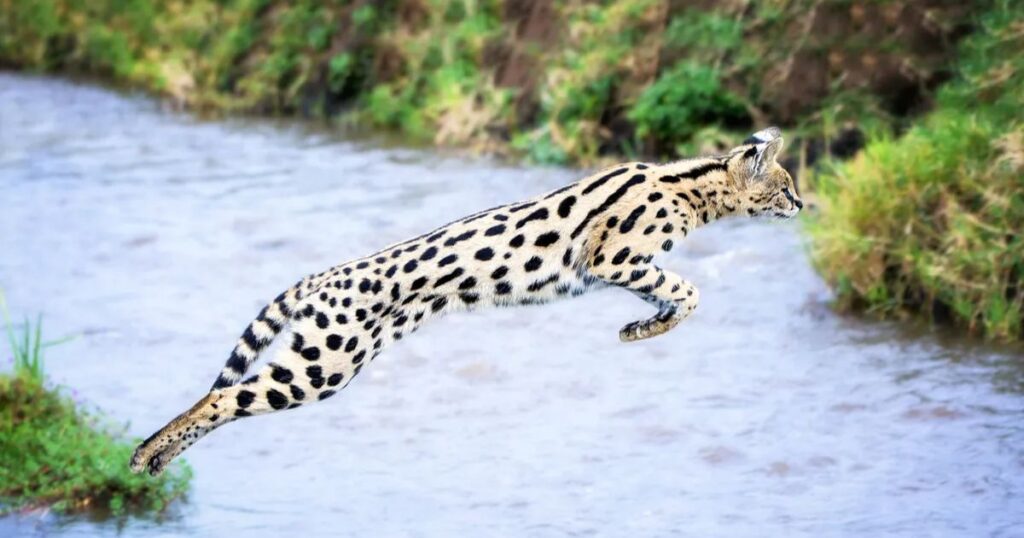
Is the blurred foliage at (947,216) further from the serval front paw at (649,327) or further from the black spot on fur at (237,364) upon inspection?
the black spot on fur at (237,364)

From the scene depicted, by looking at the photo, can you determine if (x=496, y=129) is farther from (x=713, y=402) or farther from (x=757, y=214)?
(x=757, y=214)

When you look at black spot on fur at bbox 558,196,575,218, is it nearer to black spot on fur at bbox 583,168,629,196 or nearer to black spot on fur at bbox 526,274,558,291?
black spot on fur at bbox 583,168,629,196

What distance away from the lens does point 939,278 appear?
12742 millimetres

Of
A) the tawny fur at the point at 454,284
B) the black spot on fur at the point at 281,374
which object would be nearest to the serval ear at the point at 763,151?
the tawny fur at the point at 454,284

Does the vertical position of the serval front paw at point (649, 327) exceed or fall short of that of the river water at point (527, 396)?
it exceeds it

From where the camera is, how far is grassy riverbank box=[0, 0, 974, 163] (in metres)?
16.7

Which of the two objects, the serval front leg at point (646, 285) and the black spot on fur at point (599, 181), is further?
the black spot on fur at point (599, 181)

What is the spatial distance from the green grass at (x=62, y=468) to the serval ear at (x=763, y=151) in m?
4.15

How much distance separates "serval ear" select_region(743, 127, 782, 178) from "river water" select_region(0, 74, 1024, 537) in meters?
2.46

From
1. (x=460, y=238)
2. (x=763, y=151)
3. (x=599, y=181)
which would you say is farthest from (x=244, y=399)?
(x=763, y=151)

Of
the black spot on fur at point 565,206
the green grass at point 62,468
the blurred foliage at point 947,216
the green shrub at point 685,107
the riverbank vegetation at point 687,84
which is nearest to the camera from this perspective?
the black spot on fur at point 565,206

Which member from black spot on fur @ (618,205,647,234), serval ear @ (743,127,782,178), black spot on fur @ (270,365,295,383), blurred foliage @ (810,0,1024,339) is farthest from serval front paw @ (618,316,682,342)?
blurred foliage @ (810,0,1024,339)

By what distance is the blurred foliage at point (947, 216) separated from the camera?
12219 millimetres

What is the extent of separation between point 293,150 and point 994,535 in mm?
13617
